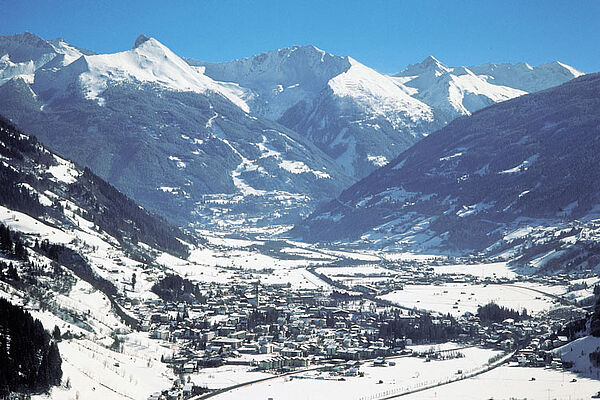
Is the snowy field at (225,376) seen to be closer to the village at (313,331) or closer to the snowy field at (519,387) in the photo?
the village at (313,331)

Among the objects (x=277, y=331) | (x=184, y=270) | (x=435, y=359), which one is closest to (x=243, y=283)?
(x=184, y=270)

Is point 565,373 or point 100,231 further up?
point 100,231

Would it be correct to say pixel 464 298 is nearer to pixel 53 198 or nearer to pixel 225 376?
pixel 225 376

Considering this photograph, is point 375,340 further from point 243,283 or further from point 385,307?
point 243,283

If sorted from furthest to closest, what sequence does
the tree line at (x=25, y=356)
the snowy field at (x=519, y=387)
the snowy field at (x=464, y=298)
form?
the snowy field at (x=464, y=298) → the snowy field at (x=519, y=387) → the tree line at (x=25, y=356)

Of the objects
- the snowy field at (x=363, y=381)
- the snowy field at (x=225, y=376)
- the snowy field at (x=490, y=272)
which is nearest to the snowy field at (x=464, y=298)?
the snowy field at (x=490, y=272)

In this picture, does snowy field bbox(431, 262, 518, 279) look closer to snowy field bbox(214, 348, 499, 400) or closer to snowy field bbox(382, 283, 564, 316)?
snowy field bbox(382, 283, 564, 316)
